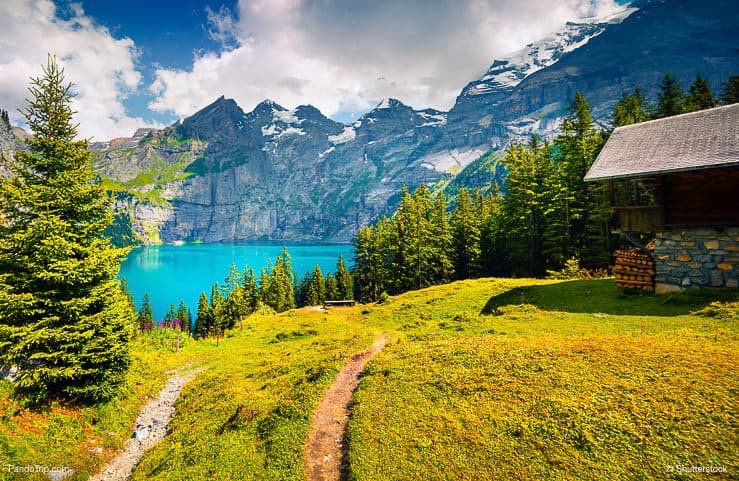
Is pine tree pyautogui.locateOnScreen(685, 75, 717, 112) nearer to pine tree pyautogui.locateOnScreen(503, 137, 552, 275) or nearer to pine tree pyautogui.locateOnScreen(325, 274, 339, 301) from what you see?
pine tree pyautogui.locateOnScreen(503, 137, 552, 275)

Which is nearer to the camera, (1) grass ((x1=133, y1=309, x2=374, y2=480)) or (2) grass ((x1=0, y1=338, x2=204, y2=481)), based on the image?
(1) grass ((x1=133, y1=309, x2=374, y2=480))

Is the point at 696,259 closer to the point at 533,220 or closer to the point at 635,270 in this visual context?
the point at 635,270

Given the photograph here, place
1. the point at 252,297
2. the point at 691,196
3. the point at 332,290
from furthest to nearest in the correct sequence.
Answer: the point at 332,290 < the point at 252,297 < the point at 691,196

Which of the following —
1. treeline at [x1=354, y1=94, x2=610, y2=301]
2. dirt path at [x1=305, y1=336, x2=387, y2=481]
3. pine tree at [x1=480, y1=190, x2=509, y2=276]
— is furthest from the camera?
pine tree at [x1=480, y1=190, x2=509, y2=276]

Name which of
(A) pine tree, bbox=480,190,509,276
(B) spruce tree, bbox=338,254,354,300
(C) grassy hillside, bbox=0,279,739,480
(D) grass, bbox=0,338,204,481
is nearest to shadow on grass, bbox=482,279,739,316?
(C) grassy hillside, bbox=0,279,739,480

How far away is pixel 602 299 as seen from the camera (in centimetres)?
2020

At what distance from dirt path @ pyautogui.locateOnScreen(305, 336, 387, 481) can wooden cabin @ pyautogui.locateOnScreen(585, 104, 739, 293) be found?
60.5 ft

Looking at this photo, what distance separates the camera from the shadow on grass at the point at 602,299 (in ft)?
55.4

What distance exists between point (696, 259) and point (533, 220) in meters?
26.5

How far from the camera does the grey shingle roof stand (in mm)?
17719

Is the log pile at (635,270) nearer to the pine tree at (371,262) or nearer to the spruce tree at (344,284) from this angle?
the pine tree at (371,262)

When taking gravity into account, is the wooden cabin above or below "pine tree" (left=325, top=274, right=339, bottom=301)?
above

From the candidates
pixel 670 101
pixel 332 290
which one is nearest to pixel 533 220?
pixel 670 101

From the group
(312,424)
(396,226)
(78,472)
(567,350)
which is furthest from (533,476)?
(396,226)
